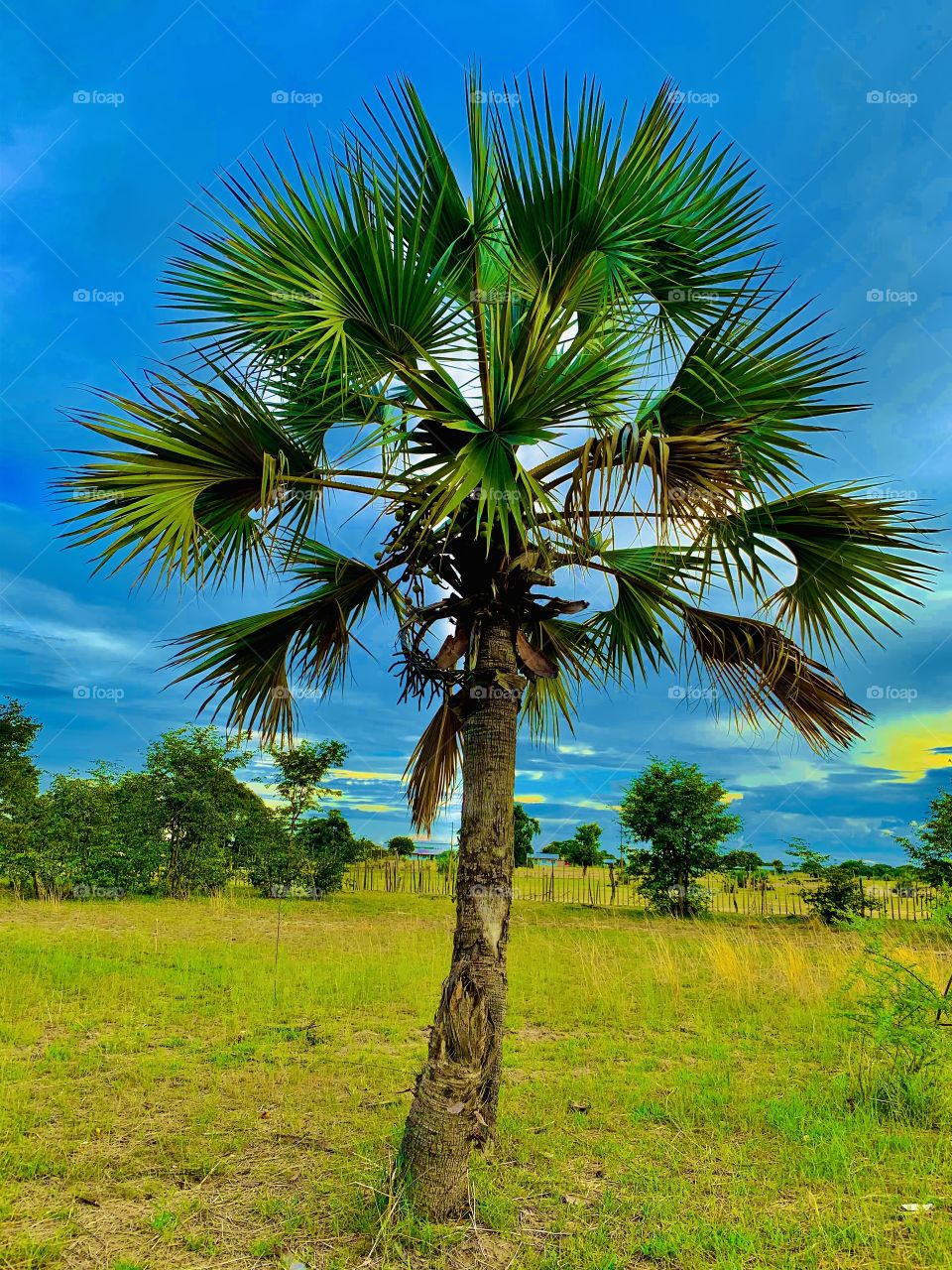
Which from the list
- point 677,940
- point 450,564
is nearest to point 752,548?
point 450,564

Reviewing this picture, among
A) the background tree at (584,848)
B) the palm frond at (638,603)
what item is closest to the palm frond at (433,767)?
the palm frond at (638,603)

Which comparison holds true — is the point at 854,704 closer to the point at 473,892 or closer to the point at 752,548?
the point at 752,548

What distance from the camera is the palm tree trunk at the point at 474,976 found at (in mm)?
3938

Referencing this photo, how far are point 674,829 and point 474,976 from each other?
13427mm

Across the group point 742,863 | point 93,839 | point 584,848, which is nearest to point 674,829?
point 742,863

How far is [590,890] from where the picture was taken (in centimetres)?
2048

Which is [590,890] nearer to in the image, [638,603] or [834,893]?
[834,893]

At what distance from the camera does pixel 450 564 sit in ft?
16.6

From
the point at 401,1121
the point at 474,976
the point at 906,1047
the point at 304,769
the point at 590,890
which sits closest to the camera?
the point at 474,976

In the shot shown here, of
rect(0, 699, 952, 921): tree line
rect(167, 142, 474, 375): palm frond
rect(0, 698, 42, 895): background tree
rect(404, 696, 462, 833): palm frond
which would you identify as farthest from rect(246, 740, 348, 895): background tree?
rect(167, 142, 474, 375): palm frond

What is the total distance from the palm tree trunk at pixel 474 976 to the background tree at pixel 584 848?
1919 cm

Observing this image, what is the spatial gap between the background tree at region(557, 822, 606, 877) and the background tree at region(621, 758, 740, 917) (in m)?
5.69

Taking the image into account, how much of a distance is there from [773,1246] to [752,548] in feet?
13.2

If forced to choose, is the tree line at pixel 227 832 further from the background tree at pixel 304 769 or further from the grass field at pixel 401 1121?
the grass field at pixel 401 1121
